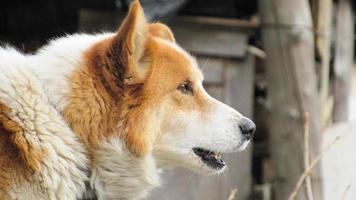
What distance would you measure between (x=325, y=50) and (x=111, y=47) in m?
4.42

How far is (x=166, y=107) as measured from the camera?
4457mm

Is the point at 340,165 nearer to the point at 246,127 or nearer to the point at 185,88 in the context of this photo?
the point at 246,127

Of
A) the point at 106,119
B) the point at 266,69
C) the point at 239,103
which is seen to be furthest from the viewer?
the point at 239,103

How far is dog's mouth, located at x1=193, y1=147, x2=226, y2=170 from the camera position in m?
4.61

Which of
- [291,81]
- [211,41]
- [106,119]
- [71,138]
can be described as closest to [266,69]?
[291,81]

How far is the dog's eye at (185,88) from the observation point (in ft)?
15.0

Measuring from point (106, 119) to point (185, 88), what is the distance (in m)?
0.62

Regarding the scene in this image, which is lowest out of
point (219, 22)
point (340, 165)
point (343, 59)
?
point (340, 165)

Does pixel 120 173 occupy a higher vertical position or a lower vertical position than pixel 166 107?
lower

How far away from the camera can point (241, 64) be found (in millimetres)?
8039

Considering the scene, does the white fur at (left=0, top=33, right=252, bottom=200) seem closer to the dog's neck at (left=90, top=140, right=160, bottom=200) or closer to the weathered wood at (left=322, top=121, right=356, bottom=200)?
the dog's neck at (left=90, top=140, right=160, bottom=200)

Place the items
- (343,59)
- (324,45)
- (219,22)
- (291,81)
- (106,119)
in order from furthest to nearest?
(343,59)
(324,45)
(219,22)
(291,81)
(106,119)

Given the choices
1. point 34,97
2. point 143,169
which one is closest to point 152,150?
point 143,169

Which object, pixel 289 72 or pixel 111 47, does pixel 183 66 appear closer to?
pixel 111 47
